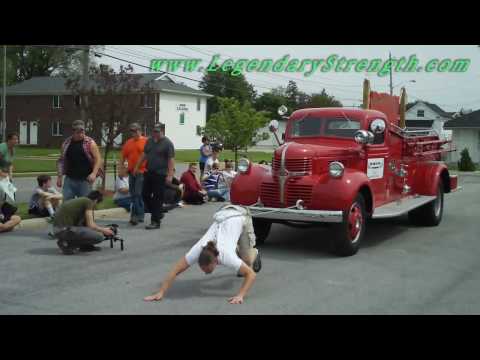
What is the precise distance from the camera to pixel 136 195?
1127 centimetres

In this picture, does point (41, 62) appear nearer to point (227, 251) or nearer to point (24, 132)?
point (24, 132)

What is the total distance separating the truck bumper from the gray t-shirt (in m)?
2.53

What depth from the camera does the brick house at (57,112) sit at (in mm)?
52938

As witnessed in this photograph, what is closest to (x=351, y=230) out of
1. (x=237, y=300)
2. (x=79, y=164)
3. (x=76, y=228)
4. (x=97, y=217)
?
(x=237, y=300)

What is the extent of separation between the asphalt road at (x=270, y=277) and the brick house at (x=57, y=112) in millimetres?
42893

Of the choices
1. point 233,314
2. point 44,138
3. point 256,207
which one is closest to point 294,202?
point 256,207

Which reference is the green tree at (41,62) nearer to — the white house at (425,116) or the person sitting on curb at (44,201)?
the white house at (425,116)

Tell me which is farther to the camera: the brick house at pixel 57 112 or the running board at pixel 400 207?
the brick house at pixel 57 112

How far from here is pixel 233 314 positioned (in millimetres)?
5773

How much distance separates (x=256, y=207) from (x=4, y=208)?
4.44m

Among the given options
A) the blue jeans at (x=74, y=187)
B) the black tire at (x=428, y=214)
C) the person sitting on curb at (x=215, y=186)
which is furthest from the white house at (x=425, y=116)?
the blue jeans at (x=74, y=187)

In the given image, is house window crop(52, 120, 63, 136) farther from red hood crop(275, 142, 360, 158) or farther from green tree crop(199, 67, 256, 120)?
red hood crop(275, 142, 360, 158)

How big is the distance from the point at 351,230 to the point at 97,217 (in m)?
5.72

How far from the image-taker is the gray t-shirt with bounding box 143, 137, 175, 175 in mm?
10773
